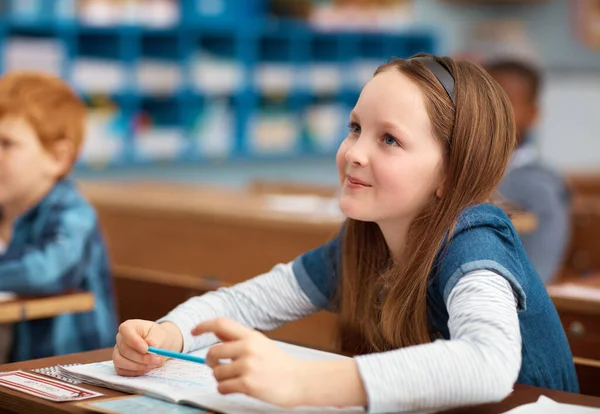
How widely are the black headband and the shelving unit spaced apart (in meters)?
4.61

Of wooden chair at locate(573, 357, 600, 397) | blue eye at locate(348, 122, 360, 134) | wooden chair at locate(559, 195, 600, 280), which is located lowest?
wooden chair at locate(559, 195, 600, 280)

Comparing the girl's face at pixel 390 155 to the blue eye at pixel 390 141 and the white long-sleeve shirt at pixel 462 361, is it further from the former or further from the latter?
the white long-sleeve shirt at pixel 462 361

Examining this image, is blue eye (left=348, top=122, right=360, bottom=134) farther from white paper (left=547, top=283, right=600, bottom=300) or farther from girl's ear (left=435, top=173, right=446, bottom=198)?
white paper (left=547, top=283, right=600, bottom=300)

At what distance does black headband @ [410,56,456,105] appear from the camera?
1.41m

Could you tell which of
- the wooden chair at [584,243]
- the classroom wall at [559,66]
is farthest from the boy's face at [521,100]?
the classroom wall at [559,66]

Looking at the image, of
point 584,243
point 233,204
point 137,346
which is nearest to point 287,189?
point 233,204

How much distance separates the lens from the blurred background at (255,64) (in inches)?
243

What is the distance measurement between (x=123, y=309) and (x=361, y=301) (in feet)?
4.12

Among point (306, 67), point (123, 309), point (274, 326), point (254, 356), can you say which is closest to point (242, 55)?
point (306, 67)

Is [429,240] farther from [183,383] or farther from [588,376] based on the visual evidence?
[588,376]

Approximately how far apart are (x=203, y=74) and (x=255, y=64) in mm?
524

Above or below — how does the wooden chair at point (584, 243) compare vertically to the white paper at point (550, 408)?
below

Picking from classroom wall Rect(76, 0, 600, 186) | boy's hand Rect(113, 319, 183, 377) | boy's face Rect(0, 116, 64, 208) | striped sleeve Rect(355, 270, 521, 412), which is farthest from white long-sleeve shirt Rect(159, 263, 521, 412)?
classroom wall Rect(76, 0, 600, 186)

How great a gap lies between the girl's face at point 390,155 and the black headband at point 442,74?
0.05m
